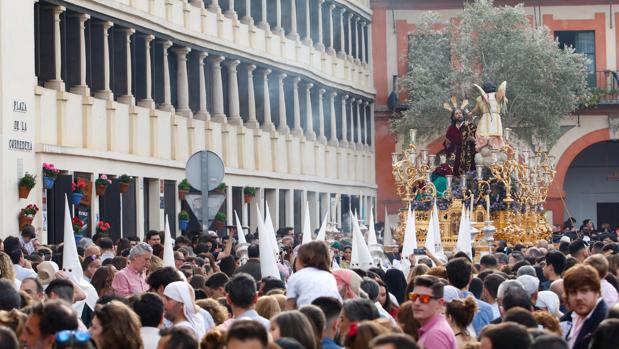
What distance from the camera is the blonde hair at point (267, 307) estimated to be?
14.0 meters

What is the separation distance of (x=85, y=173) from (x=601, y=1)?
106ft

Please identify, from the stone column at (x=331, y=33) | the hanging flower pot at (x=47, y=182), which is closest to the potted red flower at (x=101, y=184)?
the hanging flower pot at (x=47, y=182)

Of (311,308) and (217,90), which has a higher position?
(217,90)

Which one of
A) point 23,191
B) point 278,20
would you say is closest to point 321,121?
point 278,20

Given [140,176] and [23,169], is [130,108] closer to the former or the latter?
[140,176]

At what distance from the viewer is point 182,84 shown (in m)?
41.6

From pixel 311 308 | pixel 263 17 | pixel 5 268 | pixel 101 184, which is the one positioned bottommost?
pixel 311 308

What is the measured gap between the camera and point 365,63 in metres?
61.3

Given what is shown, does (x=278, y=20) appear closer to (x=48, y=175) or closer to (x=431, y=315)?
(x=48, y=175)

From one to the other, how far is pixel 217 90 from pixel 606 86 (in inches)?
862

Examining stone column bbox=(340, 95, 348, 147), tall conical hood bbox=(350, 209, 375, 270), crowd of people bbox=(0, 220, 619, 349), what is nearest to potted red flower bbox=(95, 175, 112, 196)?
tall conical hood bbox=(350, 209, 375, 270)

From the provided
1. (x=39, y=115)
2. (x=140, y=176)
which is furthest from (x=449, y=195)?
(x=39, y=115)

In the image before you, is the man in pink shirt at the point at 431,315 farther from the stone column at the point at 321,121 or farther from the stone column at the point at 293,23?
the stone column at the point at 321,121

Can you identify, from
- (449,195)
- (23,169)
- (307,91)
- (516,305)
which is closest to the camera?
(516,305)
